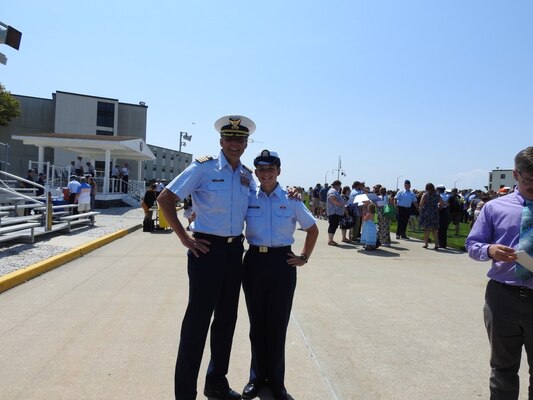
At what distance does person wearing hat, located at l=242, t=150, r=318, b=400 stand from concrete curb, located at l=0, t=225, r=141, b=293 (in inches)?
174

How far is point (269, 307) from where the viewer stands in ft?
10.8

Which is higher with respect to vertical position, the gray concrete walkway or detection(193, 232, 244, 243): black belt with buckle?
detection(193, 232, 244, 243): black belt with buckle

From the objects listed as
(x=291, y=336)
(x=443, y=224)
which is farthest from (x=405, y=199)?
(x=291, y=336)

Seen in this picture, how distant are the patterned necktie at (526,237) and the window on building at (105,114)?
53.1 meters

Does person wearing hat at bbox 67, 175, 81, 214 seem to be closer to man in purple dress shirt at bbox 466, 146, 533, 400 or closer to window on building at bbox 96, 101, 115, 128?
man in purple dress shirt at bbox 466, 146, 533, 400

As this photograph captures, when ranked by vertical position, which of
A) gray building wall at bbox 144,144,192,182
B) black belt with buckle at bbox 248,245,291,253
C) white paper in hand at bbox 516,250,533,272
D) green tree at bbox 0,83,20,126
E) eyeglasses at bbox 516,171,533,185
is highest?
green tree at bbox 0,83,20,126

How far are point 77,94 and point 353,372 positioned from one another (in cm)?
5267

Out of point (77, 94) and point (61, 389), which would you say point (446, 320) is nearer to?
point (61, 389)

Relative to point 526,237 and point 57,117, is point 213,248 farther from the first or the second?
point 57,117

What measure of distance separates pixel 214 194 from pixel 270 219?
0.46 meters

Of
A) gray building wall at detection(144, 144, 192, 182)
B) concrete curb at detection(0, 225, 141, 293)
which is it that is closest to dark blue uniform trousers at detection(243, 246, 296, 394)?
concrete curb at detection(0, 225, 141, 293)

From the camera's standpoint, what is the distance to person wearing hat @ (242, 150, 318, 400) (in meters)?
3.24

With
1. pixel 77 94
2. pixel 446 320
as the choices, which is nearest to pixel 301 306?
pixel 446 320

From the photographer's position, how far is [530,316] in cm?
255
